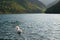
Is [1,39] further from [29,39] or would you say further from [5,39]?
[29,39]

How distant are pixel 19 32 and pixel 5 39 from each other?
12.2 metres

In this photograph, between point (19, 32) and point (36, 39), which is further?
point (19, 32)

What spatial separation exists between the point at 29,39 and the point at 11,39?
5.65m

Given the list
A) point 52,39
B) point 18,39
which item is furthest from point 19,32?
point 52,39

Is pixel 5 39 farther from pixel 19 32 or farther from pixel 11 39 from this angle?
pixel 19 32

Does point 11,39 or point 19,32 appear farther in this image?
point 19,32

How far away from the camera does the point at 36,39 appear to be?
5616 centimetres

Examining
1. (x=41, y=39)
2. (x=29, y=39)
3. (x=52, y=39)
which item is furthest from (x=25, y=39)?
(x=52, y=39)

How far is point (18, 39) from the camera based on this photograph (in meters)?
56.4

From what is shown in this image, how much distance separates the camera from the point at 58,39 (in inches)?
2212

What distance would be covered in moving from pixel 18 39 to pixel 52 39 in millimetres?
10844

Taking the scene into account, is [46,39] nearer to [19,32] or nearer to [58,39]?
[58,39]

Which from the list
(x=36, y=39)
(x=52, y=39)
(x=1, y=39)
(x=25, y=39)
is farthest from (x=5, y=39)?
(x=52, y=39)

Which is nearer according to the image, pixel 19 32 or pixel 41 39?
pixel 41 39
